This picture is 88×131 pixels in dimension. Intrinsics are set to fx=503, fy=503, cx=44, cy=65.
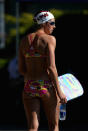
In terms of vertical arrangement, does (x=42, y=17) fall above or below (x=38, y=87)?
above

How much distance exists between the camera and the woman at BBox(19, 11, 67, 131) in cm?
530

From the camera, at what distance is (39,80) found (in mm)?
5371

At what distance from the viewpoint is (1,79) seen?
10359 mm

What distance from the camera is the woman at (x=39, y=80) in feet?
17.4

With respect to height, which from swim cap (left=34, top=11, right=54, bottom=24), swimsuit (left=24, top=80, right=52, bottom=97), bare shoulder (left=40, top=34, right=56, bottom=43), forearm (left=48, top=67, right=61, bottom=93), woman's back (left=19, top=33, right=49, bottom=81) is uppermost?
swim cap (left=34, top=11, right=54, bottom=24)

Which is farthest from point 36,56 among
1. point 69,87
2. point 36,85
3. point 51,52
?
point 69,87

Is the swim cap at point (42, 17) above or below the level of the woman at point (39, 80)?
above

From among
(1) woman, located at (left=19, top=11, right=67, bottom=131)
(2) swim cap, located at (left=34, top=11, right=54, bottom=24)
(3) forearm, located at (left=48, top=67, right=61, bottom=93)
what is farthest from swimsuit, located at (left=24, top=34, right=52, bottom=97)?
(2) swim cap, located at (left=34, top=11, right=54, bottom=24)

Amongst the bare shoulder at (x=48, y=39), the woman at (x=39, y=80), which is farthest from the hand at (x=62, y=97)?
the bare shoulder at (x=48, y=39)

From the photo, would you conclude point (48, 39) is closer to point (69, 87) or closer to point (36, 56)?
point (36, 56)

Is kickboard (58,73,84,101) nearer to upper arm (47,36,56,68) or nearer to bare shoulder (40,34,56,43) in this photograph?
upper arm (47,36,56,68)

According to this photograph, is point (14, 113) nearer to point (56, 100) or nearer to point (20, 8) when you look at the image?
point (20, 8)

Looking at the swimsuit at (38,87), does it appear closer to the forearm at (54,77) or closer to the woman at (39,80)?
the woman at (39,80)

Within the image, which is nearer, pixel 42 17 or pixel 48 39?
pixel 48 39
